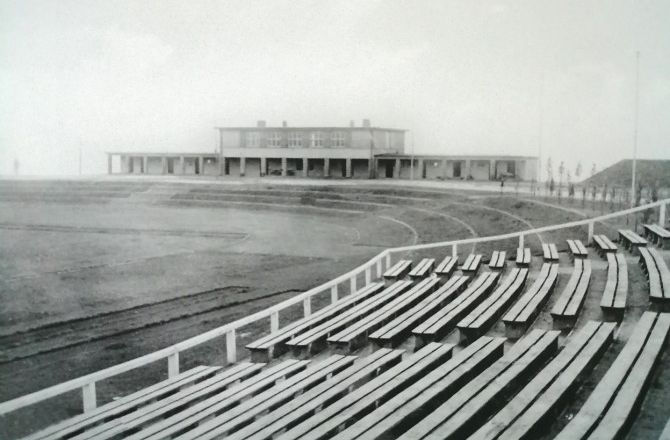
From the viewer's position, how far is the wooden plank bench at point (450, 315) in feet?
26.6

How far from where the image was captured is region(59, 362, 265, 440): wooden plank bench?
557 cm

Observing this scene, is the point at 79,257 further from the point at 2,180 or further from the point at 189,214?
the point at 2,180

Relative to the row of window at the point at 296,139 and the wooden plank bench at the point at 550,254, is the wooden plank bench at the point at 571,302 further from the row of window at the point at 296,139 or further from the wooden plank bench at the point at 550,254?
the row of window at the point at 296,139

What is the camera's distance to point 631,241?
13469 millimetres

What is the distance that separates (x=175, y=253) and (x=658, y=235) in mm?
14581

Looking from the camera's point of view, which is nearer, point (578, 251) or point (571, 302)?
point (571, 302)

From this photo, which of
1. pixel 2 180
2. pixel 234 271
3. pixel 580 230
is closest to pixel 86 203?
pixel 2 180

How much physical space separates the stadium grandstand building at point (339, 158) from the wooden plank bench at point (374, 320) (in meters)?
40.0

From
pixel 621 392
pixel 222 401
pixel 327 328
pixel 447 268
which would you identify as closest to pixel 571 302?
pixel 327 328

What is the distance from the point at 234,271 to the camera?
18297 mm

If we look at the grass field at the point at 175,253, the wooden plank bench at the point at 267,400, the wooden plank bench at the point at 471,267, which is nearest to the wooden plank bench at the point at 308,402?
the wooden plank bench at the point at 267,400

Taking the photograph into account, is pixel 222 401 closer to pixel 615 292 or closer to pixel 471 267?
pixel 615 292

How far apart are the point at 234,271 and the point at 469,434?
13656mm

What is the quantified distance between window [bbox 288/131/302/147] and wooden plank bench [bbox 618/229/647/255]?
140ft
